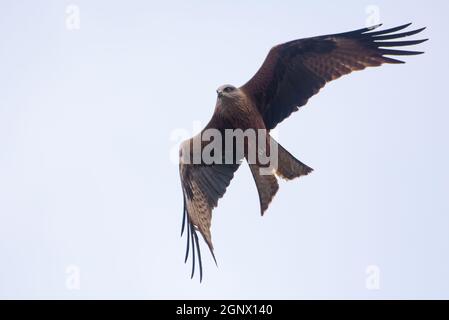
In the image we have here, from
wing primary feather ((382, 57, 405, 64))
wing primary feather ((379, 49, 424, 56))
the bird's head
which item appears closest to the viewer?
wing primary feather ((379, 49, 424, 56))

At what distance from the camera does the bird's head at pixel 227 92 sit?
30.6 feet

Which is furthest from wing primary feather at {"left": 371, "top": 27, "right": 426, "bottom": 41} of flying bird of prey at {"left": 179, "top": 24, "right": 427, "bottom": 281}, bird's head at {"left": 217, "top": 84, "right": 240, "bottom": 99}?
bird's head at {"left": 217, "top": 84, "right": 240, "bottom": 99}

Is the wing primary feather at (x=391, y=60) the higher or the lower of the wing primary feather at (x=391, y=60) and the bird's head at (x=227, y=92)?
the higher

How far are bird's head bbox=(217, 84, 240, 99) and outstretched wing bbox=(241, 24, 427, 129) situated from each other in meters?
0.19

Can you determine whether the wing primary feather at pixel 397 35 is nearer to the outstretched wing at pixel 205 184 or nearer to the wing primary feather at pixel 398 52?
the wing primary feather at pixel 398 52

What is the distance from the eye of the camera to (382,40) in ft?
30.1

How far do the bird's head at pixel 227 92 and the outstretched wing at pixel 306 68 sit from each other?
187 mm

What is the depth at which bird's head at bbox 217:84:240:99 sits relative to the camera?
9328 millimetres

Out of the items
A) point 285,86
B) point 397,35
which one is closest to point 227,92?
point 285,86

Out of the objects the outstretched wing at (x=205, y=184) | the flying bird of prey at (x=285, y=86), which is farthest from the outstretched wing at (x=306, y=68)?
the outstretched wing at (x=205, y=184)

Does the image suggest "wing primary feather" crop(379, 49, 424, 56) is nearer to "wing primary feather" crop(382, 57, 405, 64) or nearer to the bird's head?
"wing primary feather" crop(382, 57, 405, 64)

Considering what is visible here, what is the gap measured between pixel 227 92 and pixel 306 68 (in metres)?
1.05
